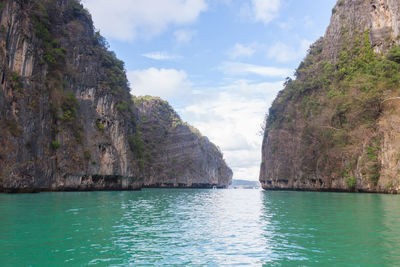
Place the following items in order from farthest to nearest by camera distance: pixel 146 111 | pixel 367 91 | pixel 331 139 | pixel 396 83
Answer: pixel 146 111 → pixel 331 139 → pixel 367 91 → pixel 396 83

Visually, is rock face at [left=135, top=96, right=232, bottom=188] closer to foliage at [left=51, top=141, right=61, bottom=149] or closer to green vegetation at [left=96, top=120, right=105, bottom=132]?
green vegetation at [left=96, top=120, right=105, bottom=132]

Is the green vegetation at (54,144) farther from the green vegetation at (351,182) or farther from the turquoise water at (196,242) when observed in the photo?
the green vegetation at (351,182)

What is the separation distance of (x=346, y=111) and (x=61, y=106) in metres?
39.3

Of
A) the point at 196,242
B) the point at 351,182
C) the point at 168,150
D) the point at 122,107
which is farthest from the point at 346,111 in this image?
the point at 168,150

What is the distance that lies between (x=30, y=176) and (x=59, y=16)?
→ 28.0 m

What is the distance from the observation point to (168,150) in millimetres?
109250

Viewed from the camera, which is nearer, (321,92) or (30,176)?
(30,176)

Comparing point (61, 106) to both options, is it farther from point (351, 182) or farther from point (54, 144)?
point (351, 182)

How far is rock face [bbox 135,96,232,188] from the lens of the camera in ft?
336

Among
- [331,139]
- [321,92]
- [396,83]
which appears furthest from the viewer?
[321,92]

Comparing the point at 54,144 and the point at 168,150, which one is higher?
the point at 168,150

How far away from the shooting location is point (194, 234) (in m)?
11.7

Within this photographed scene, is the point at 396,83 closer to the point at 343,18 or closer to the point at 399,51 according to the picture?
the point at 399,51

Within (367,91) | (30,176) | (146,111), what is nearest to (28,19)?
(30,176)
